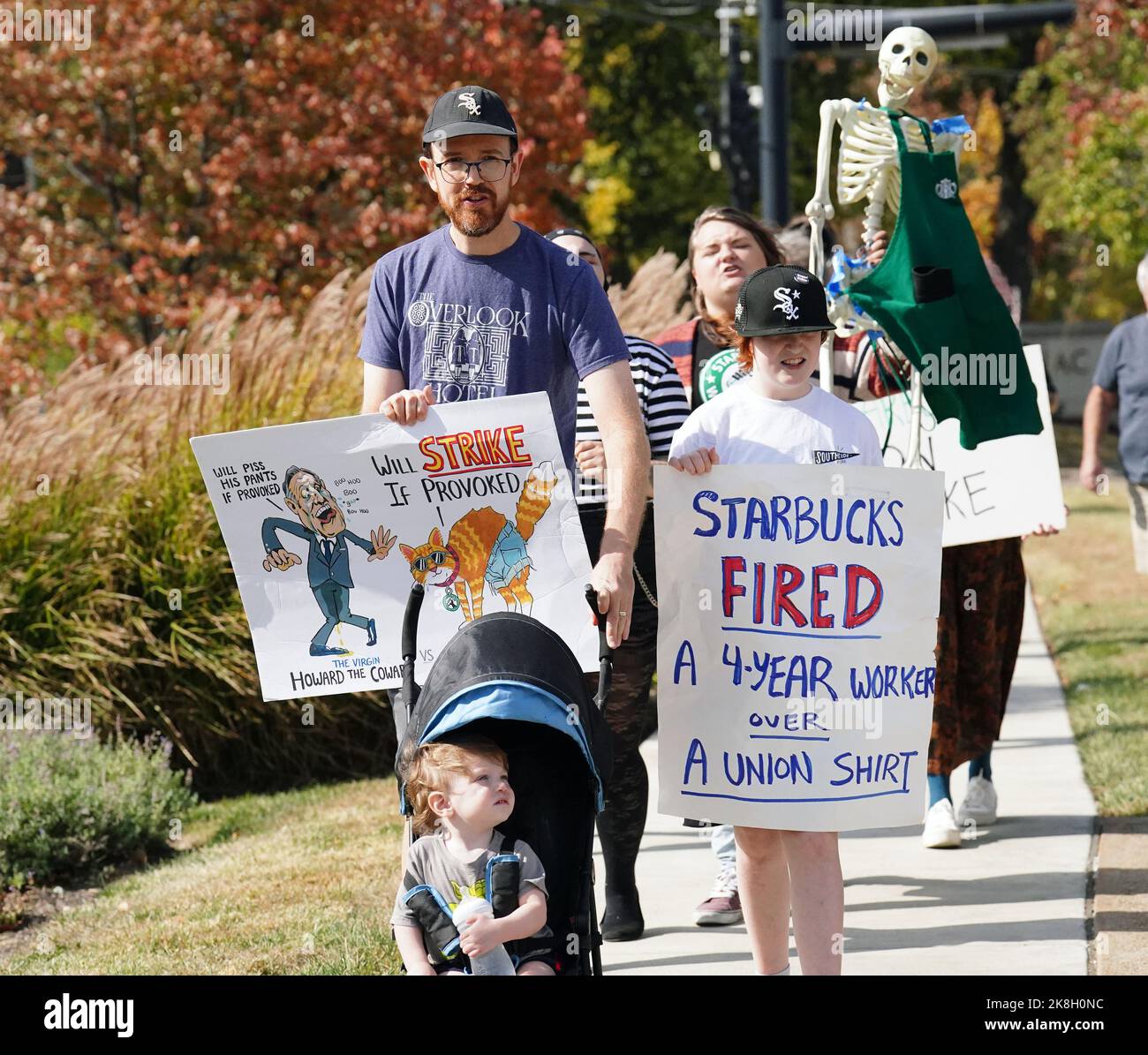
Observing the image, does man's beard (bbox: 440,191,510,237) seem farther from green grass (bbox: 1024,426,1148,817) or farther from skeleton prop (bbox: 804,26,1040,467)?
green grass (bbox: 1024,426,1148,817)

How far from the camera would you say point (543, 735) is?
4.08 metres

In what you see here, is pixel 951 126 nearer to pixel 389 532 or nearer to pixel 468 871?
pixel 389 532

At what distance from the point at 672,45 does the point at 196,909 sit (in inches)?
1001

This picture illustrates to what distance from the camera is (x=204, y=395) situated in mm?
9352

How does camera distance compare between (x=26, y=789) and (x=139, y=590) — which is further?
(x=139, y=590)

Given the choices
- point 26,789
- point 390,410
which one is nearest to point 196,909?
point 26,789

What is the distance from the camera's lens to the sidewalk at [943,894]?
5320 mm

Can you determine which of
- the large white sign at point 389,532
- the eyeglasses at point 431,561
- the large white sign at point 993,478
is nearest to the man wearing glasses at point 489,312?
the large white sign at point 389,532

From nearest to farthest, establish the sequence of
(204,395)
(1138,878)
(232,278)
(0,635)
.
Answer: (1138,878), (0,635), (204,395), (232,278)

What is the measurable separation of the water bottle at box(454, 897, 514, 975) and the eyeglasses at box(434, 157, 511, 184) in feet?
5.98

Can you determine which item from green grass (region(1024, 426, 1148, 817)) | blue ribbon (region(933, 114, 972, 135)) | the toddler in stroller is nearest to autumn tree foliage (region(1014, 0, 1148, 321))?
green grass (region(1024, 426, 1148, 817))

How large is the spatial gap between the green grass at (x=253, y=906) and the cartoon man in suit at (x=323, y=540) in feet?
4.22

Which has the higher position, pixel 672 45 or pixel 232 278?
pixel 672 45
